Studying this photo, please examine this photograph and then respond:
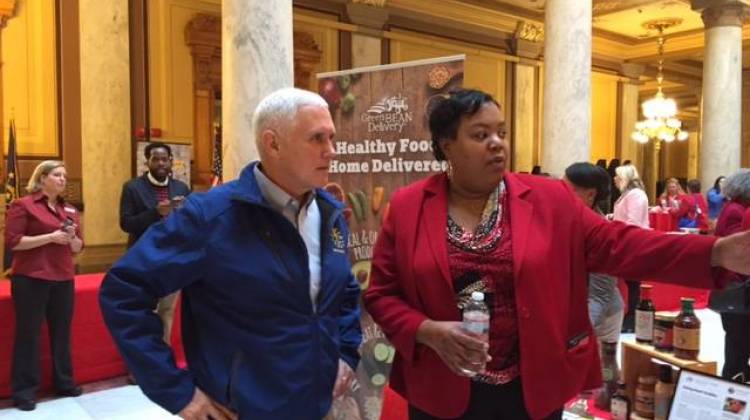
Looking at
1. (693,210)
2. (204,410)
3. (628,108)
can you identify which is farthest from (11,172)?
(628,108)

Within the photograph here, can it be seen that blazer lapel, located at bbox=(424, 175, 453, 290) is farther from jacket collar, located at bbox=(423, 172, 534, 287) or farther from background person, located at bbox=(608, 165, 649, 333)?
background person, located at bbox=(608, 165, 649, 333)

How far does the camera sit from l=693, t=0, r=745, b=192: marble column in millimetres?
10922

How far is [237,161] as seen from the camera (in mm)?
4383

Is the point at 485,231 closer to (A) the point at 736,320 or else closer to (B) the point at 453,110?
(B) the point at 453,110

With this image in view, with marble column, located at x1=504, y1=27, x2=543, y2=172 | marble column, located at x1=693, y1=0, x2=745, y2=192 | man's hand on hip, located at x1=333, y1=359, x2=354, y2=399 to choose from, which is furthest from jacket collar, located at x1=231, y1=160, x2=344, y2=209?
marble column, located at x1=504, y1=27, x2=543, y2=172


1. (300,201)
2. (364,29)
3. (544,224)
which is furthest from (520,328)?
(364,29)

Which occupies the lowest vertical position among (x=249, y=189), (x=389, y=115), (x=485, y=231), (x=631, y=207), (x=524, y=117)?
(x=631, y=207)

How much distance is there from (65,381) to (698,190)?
371 inches

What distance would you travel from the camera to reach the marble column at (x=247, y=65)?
4.34m

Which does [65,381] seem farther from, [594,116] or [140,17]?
[594,116]

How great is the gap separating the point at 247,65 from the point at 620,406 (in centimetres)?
303

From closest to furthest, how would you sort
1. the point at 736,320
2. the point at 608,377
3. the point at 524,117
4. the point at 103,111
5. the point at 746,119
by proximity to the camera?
the point at 608,377 → the point at 736,320 → the point at 103,111 → the point at 524,117 → the point at 746,119

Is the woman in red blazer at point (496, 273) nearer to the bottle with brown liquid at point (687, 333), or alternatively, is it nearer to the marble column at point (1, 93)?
the bottle with brown liquid at point (687, 333)

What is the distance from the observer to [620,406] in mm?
2799
